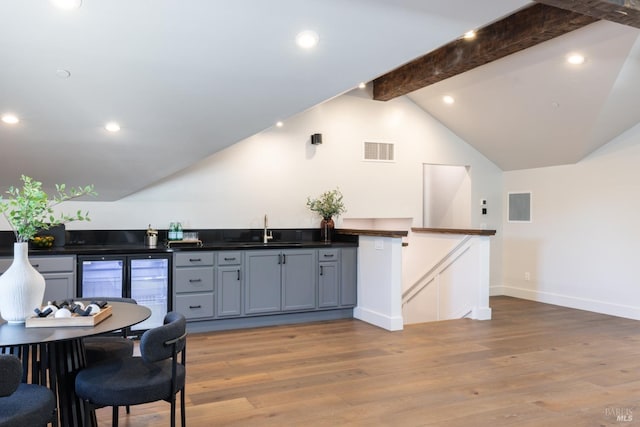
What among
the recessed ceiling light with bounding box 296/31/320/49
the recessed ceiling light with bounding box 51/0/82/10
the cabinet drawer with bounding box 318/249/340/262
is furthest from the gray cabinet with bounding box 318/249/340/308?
the recessed ceiling light with bounding box 51/0/82/10

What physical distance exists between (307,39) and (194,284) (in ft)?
9.73

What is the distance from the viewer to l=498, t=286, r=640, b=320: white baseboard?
6.01m

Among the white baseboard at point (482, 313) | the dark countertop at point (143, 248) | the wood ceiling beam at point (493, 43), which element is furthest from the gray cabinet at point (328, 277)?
the wood ceiling beam at point (493, 43)

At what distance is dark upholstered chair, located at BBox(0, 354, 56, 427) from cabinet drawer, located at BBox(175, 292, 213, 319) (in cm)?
287

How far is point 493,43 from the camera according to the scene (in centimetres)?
484

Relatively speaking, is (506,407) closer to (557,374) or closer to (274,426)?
(557,374)

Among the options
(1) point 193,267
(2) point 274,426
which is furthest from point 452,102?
(2) point 274,426

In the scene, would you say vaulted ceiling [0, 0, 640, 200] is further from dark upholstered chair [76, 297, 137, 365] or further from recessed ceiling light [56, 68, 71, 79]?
dark upholstered chair [76, 297, 137, 365]

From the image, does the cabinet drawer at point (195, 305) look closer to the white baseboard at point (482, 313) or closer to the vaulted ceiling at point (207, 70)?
the vaulted ceiling at point (207, 70)

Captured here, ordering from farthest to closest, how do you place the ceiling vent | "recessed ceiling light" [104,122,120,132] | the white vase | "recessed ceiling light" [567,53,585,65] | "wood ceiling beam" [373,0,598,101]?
the ceiling vent → "recessed ceiling light" [567,53,585,65] → "wood ceiling beam" [373,0,598,101] → "recessed ceiling light" [104,122,120,132] → the white vase

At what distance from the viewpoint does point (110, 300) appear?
321 cm

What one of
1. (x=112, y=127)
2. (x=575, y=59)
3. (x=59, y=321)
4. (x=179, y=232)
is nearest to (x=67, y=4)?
(x=112, y=127)

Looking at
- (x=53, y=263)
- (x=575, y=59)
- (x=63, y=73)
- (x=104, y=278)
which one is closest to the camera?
(x=63, y=73)

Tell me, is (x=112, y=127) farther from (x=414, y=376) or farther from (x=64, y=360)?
(x=414, y=376)
